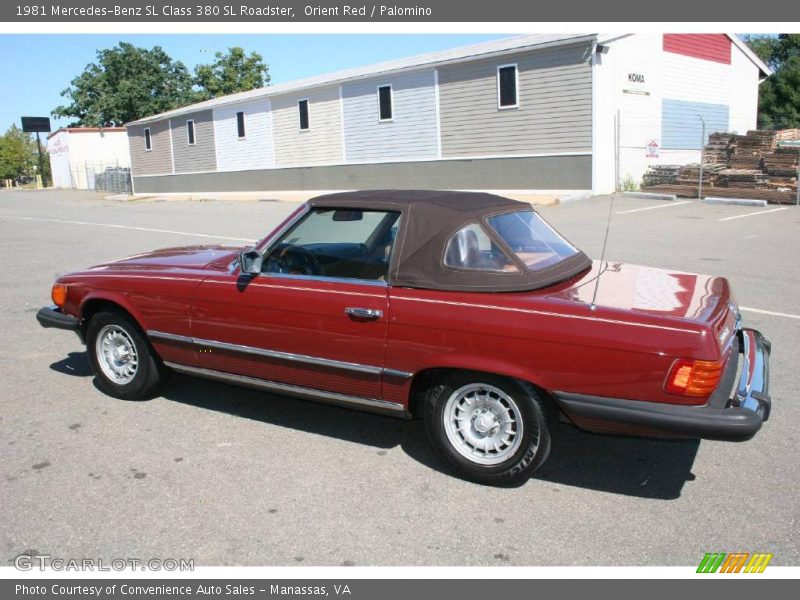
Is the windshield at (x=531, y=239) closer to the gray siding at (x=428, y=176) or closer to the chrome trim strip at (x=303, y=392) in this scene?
the chrome trim strip at (x=303, y=392)

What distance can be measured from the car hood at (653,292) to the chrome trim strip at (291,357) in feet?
3.70

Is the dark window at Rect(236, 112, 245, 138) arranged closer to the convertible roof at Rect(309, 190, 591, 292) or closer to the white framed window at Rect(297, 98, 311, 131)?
the white framed window at Rect(297, 98, 311, 131)

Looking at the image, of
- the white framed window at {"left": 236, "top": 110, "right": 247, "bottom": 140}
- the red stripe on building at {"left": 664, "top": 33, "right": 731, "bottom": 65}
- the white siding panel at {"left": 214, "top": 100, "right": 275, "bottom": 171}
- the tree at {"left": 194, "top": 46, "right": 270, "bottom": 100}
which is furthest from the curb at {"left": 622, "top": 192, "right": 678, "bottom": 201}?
the tree at {"left": 194, "top": 46, "right": 270, "bottom": 100}

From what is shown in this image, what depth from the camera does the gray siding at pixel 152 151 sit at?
37781 mm

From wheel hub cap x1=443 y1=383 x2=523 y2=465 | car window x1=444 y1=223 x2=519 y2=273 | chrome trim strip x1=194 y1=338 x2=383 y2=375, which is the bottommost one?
wheel hub cap x1=443 y1=383 x2=523 y2=465

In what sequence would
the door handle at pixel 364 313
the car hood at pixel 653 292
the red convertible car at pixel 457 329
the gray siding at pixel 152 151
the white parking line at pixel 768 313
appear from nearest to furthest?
the red convertible car at pixel 457 329 → the car hood at pixel 653 292 → the door handle at pixel 364 313 → the white parking line at pixel 768 313 → the gray siding at pixel 152 151

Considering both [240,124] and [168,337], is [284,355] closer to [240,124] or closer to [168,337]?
[168,337]

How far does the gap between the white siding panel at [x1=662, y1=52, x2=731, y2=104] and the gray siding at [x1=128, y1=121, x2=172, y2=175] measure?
81.2 feet

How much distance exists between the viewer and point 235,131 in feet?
108

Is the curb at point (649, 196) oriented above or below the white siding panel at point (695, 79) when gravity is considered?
below

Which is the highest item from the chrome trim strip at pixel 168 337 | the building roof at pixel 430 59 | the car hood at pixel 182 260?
the building roof at pixel 430 59

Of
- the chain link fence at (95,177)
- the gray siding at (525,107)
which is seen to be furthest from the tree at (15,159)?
the gray siding at (525,107)

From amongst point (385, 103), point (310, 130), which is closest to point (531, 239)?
point (385, 103)

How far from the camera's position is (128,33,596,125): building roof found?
2078cm
